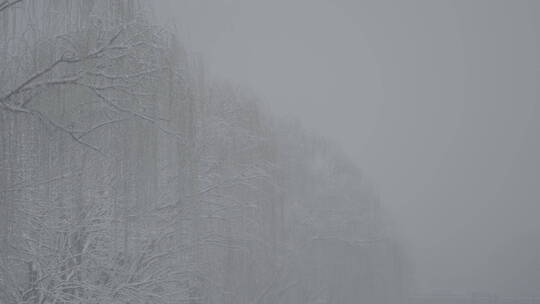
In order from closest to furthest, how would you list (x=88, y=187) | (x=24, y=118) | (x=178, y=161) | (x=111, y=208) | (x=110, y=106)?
(x=24, y=118)
(x=110, y=106)
(x=178, y=161)
(x=88, y=187)
(x=111, y=208)

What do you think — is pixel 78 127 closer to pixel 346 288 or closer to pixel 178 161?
pixel 178 161

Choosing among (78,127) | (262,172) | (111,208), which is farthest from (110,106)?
(262,172)

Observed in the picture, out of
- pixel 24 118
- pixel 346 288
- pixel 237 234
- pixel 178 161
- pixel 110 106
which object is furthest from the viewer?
pixel 346 288

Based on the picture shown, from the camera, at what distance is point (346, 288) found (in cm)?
1374

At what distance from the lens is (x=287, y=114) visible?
574 inches

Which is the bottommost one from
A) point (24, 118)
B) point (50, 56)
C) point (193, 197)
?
point (193, 197)

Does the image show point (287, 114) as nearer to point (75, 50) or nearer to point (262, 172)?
point (262, 172)

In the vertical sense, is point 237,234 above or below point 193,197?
below

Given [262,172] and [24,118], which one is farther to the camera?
[262,172]

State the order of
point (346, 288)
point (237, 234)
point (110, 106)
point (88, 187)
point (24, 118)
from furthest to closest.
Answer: point (346, 288) < point (237, 234) < point (88, 187) < point (110, 106) < point (24, 118)

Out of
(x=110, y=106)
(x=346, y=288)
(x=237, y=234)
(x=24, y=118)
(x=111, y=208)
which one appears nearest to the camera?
(x=24, y=118)

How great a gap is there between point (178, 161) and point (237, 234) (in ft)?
9.54

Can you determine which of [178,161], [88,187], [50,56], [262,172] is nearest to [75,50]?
[50,56]

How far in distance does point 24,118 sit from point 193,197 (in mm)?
2265
